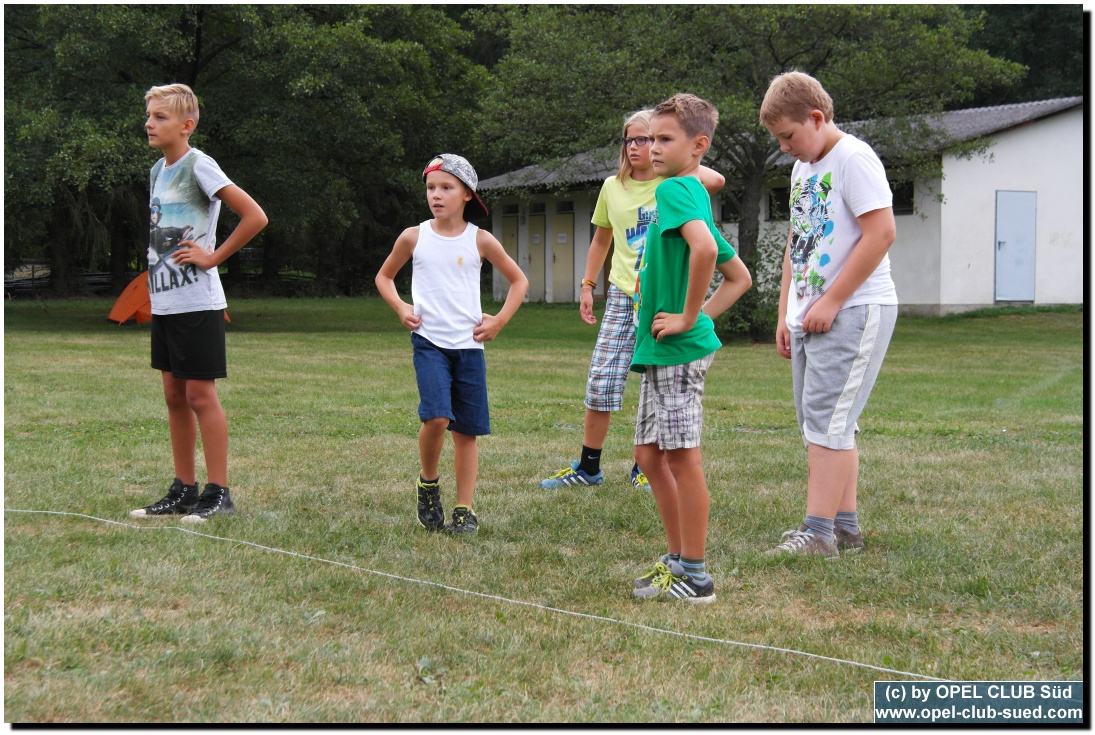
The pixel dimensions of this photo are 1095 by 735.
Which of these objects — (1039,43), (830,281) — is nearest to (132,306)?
(830,281)

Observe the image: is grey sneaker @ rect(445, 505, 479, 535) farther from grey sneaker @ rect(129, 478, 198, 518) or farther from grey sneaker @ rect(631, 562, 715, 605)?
grey sneaker @ rect(129, 478, 198, 518)

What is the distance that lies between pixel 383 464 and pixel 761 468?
6.99 ft

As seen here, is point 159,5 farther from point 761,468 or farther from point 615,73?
point 761,468

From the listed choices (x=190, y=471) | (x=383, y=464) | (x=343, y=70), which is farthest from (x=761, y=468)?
(x=343, y=70)

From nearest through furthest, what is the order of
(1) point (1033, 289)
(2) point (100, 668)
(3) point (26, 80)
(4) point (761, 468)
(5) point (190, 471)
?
(2) point (100, 668)
(5) point (190, 471)
(4) point (761, 468)
(3) point (26, 80)
(1) point (1033, 289)

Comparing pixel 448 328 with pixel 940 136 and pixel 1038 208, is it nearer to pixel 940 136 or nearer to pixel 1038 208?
pixel 940 136

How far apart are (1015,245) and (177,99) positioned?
860 inches

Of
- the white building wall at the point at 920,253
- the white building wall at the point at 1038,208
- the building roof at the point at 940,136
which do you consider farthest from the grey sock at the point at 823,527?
the white building wall at the point at 1038,208

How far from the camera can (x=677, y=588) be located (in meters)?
3.63

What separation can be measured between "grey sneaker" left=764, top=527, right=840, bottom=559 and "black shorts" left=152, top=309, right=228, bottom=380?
2.47 m

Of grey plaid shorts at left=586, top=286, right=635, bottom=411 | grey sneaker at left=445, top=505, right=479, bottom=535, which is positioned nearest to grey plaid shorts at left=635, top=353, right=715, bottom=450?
grey sneaker at left=445, top=505, right=479, bottom=535

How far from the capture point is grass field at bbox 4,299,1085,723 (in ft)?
9.08

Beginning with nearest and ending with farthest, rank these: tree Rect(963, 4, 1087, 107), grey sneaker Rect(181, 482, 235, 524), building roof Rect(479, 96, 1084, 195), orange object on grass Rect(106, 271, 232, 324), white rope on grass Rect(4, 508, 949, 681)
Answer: white rope on grass Rect(4, 508, 949, 681), grey sneaker Rect(181, 482, 235, 524), building roof Rect(479, 96, 1084, 195), orange object on grass Rect(106, 271, 232, 324), tree Rect(963, 4, 1087, 107)

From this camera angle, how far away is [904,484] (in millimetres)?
5719
